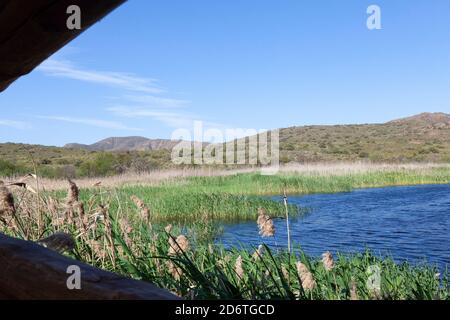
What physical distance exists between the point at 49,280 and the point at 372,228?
12.4 m

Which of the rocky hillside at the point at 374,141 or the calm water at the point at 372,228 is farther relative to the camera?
the rocky hillside at the point at 374,141

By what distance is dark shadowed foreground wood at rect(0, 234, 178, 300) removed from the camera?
99 cm

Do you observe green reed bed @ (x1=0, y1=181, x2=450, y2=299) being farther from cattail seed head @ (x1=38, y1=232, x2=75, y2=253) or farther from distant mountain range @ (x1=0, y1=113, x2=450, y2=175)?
distant mountain range @ (x1=0, y1=113, x2=450, y2=175)

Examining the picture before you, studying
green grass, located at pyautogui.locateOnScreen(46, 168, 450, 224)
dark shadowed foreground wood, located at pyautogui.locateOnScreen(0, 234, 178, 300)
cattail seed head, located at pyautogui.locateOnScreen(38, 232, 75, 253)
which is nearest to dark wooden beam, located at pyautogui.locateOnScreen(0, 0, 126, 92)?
dark shadowed foreground wood, located at pyautogui.locateOnScreen(0, 234, 178, 300)

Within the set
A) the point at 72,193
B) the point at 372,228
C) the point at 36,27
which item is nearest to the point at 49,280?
the point at 36,27

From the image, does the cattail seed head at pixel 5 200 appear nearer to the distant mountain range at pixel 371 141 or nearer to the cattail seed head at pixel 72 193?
the cattail seed head at pixel 72 193

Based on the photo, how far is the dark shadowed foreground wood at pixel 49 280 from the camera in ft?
3.23

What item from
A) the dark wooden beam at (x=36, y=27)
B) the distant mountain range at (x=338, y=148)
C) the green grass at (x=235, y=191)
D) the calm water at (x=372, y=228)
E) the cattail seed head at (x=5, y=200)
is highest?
the distant mountain range at (x=338, y=148)

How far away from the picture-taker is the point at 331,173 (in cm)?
2636

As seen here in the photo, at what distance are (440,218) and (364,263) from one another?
31.4ft

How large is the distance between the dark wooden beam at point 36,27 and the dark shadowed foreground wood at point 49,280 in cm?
46

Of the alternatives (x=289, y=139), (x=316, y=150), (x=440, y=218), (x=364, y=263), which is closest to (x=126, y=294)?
(x=364, y=263)

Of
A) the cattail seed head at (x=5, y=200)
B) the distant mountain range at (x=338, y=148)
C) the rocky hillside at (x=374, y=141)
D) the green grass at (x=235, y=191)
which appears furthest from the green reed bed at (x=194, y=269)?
the rocky hillside at (x=374, y=141)

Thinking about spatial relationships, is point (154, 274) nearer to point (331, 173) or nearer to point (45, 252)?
point (45, 252)
